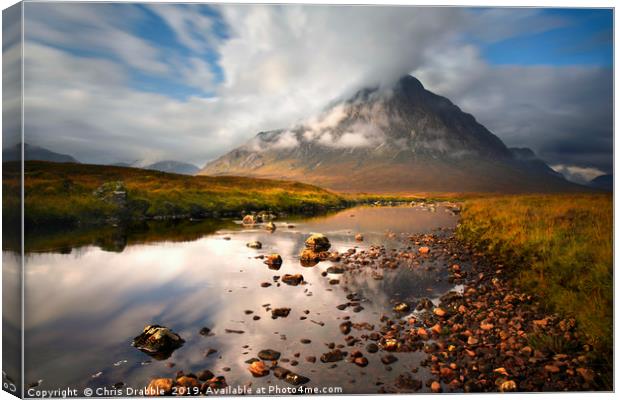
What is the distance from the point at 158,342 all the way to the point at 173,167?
3.54 meters

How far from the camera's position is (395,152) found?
25.7 ft

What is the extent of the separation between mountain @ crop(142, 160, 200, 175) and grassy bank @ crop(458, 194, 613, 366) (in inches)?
257

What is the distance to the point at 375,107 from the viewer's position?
7.20 m

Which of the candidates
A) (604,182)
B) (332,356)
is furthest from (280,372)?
(604,182)

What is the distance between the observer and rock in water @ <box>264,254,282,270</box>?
771cm

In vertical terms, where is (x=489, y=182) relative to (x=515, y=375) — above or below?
above

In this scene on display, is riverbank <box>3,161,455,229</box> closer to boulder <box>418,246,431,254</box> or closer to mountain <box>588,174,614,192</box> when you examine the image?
boulder <box>418,246,431,254</box>

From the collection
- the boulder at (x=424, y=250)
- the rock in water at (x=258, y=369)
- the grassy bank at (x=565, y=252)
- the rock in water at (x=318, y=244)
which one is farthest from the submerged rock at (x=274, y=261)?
the grassy bank at (x=565, y=252)

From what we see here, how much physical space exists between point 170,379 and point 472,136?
22.5 feet

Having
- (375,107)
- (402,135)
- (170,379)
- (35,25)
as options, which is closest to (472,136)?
(402,135)

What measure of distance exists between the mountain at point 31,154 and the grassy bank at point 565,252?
8.31 m

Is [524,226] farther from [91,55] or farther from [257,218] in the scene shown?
[257,218]

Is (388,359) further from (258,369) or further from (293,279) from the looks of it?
(293,279)

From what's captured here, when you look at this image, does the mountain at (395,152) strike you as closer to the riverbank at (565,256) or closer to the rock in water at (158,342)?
the riverbank at (565,256)
